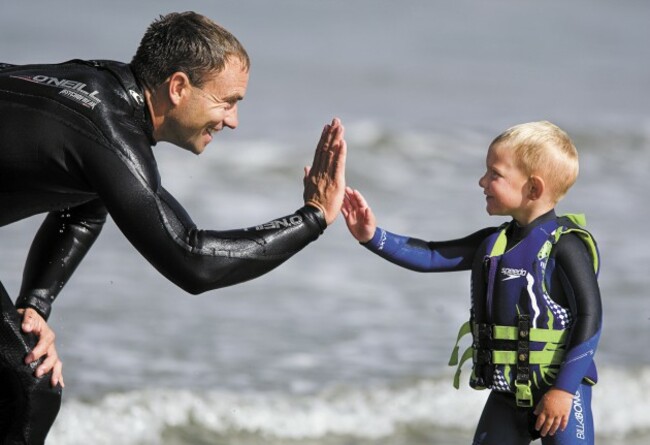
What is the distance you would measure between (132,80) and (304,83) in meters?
11.8

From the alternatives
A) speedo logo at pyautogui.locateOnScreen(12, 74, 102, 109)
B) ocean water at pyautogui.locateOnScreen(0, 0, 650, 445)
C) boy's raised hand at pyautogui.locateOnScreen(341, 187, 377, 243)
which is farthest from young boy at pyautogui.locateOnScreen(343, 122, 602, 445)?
ocean water at pyautogui.locateOnScreen(0, 0, 650, 445)

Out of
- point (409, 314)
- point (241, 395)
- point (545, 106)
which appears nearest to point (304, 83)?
point (545, 106)

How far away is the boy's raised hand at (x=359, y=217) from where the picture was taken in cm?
435

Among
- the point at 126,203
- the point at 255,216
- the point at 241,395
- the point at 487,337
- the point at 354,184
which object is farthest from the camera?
the point at 354,184

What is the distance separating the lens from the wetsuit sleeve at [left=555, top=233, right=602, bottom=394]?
3.90 m

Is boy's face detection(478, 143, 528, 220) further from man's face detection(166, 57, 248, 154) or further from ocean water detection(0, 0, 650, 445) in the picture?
ocean water detection(0, 0, 650, 445)

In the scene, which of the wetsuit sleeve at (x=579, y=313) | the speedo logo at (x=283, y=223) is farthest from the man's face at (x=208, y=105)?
the wetsuit sleeve at (x=579, y=313)

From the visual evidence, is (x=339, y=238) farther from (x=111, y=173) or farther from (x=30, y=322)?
(x=111, y=173)

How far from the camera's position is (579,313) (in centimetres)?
393

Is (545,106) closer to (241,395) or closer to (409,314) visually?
(409,314)

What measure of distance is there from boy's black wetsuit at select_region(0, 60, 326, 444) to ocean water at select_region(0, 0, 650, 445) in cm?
220

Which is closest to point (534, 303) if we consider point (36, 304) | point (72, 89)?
point (72, 89)

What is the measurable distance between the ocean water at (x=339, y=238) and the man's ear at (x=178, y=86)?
7.70 feet

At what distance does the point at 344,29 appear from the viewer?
789 inches
